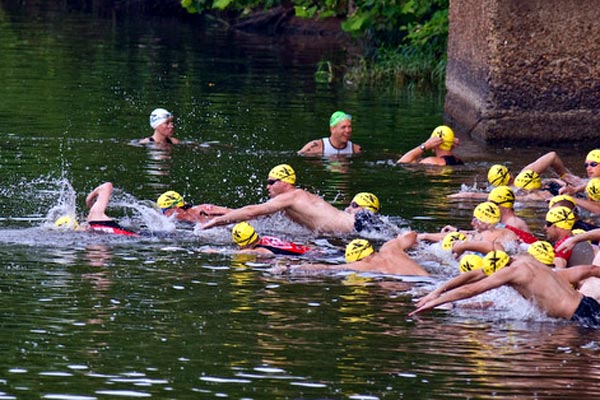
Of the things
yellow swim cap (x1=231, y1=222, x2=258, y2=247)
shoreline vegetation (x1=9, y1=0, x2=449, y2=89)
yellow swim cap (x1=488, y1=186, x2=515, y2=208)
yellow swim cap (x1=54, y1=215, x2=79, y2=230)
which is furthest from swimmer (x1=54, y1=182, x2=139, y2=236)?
shoreline vegetation (x1=9, y1=0, x2=449, y2=89)

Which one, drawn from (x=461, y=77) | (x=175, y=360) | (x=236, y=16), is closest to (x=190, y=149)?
(x=461, y=77)

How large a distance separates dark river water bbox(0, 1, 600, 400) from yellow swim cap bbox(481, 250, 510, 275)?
0.37 meters

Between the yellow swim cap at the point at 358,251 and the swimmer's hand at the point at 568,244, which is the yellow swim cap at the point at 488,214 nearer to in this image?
the swimmer's hand at the point at 568,244

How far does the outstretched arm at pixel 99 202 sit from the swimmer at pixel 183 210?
66 centimetres

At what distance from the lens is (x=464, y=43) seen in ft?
85.9

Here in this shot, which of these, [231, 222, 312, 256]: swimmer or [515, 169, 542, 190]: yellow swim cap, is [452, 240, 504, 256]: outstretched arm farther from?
[515, 169, 542, 190]: yellow swim cap

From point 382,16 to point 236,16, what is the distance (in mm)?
18651

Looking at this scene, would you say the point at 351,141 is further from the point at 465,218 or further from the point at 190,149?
the point at 465,218

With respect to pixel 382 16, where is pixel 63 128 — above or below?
below

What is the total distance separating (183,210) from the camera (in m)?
17.2

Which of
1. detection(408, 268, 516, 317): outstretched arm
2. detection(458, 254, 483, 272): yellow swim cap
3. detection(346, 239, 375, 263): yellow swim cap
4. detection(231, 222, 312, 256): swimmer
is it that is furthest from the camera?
detection(231, 222, 312, 256): swimmer

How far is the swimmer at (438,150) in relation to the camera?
71.1 ft

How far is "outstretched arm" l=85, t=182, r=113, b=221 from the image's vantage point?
1642 centimetres

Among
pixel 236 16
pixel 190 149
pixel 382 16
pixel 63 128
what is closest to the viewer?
pixel 190 149
